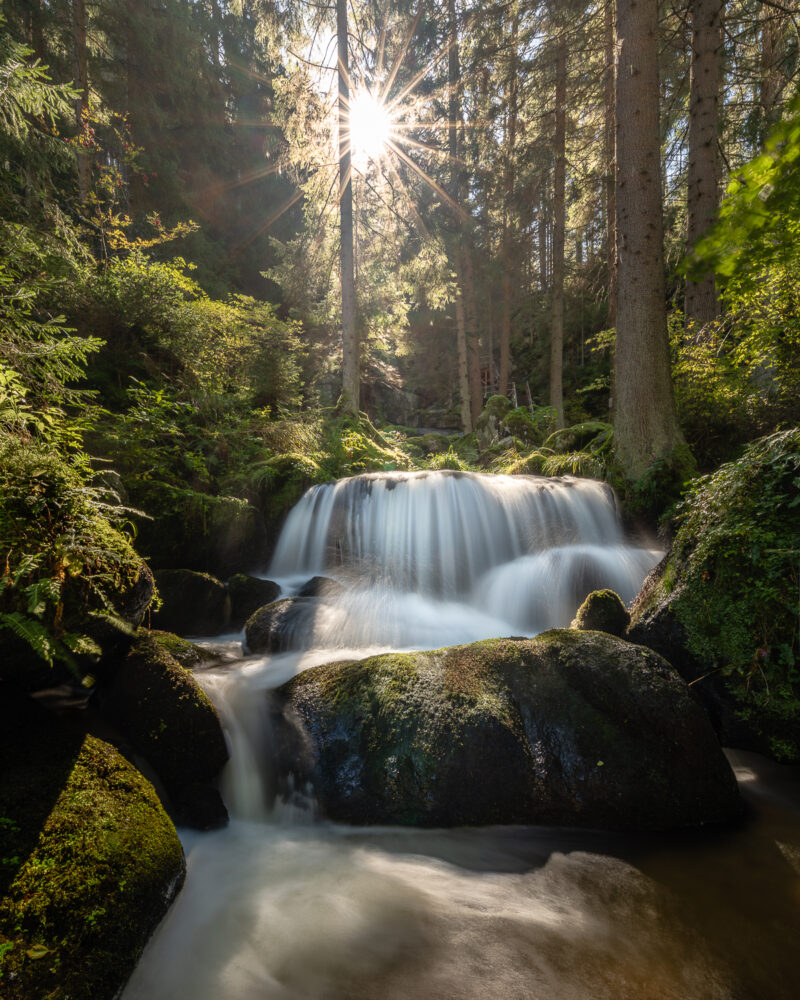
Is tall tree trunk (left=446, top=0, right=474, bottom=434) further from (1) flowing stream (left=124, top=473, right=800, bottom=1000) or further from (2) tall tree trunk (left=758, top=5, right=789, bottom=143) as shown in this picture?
(1) flowing stream (left=124, top=473, right=800, bottom=1000)

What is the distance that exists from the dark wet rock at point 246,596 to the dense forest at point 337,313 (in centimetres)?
7

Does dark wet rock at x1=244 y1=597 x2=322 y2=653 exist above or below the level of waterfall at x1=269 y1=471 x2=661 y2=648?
below

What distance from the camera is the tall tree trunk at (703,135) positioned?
774 centimetres

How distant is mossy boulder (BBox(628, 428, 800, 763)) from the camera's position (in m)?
Result: 3.21

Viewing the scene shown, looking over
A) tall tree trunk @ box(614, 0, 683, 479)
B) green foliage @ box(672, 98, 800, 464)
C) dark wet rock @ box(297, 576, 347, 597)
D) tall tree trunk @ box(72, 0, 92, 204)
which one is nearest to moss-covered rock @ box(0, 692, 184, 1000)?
Result: dark wet rock @ box(297, 576, 347, 597)

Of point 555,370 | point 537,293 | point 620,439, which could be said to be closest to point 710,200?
point 620,439

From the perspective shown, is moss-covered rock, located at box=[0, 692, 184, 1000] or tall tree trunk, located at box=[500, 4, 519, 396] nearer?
moss-covered rock, located at box=[0, 692, 184, 1000]

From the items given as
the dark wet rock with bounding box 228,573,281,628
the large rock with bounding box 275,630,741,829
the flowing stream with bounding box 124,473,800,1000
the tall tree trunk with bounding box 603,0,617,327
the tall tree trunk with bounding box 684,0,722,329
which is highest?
the tall tree trunk with bounding box 603,0,617,327

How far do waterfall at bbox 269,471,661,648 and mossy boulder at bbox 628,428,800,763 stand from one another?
1.79 m

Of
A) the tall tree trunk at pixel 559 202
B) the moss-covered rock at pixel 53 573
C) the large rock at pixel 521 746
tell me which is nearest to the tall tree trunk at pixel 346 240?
the tall tree trunk at pixel 559 202

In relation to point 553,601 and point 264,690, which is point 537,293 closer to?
point 553,601

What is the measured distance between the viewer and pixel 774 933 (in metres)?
2.23

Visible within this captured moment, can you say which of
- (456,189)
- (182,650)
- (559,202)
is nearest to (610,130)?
(559,202)

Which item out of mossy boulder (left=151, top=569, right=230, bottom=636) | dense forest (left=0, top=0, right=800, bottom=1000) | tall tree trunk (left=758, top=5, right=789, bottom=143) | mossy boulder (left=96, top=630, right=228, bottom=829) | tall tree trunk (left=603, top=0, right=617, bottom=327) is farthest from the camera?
tall tree trunk (left=603, top=0, right=617, bottom=327)
